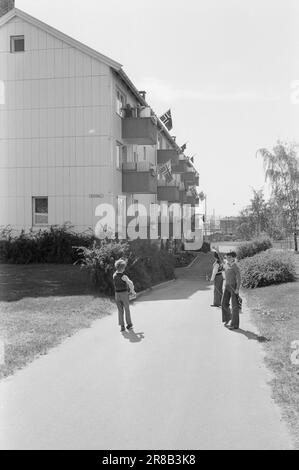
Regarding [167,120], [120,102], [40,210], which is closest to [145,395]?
[40,210]

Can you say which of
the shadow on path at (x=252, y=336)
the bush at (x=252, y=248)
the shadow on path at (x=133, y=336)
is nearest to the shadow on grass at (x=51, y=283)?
the bush at (x=252, y=248)

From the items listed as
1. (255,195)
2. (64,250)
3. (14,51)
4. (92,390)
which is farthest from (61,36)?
(255,195)

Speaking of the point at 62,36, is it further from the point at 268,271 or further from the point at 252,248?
the point at 268,271

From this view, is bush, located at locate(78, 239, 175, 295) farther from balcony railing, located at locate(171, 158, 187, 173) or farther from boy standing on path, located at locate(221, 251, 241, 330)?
balcony railing, located at locate(171, 158, 187, 173)

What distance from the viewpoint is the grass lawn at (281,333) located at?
20.0 feet

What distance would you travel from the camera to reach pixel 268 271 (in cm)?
1788

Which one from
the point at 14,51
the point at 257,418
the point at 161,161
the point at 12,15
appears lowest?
the point at 257,418

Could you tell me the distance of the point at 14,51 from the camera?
24906 mm

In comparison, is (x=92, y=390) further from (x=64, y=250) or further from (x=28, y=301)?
(x=64, y=250)

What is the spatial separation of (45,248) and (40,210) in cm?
251

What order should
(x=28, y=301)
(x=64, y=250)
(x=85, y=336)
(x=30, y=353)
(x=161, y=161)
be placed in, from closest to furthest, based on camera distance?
(x=30, y=353)
(x=85, y=336)
(x=28, y=301)
(x=64, y=250)
(x=161, y=161)

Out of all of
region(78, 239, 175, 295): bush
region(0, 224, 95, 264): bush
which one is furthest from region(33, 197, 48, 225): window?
region(78, 239, 175, 295): bush

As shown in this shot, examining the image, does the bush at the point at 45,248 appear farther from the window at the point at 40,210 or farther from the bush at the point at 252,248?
the bush at the point at 252,248

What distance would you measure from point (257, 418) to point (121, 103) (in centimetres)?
2292
